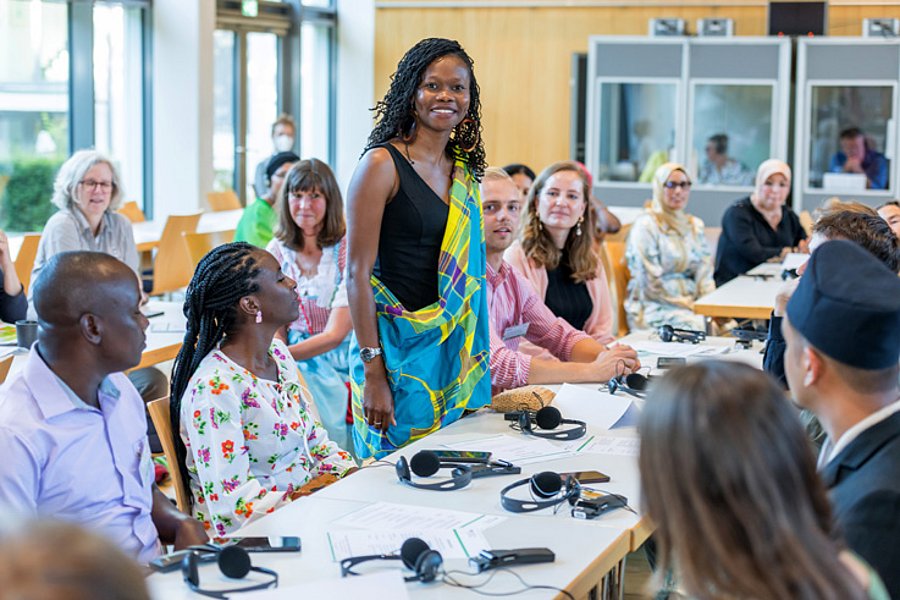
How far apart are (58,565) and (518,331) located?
348 cm

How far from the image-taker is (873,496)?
1869mm

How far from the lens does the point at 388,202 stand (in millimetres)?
3367

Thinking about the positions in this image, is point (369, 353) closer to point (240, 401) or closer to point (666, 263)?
point (240, 401)

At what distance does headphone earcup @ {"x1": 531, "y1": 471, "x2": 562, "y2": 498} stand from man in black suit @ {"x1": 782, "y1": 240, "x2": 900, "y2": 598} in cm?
78

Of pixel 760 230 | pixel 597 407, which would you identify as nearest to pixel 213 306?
pixel 597 407

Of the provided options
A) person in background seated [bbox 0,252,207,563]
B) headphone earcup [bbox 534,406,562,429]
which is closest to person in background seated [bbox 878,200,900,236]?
headphone earcup [bbox 534,406,562,429]

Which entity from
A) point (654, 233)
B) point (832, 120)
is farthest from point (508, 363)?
point (832, 120)

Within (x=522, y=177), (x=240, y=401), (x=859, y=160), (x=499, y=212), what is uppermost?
(x=859, y=160)

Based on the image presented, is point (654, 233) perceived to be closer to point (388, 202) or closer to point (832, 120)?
point (388, 202)

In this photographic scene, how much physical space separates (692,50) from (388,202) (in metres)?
9.82

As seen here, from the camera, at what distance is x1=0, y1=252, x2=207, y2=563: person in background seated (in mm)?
2424

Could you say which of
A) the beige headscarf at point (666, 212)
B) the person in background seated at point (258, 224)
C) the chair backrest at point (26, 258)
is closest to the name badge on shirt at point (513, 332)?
the person in background seated at point (258, 224)

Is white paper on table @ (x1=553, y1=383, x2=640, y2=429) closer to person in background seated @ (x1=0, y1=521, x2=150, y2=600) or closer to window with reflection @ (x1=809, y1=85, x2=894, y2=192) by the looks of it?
person in background seated @ (x1=0, y1=521, x2=150, y2=600)

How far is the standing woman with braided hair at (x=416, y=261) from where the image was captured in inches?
132
